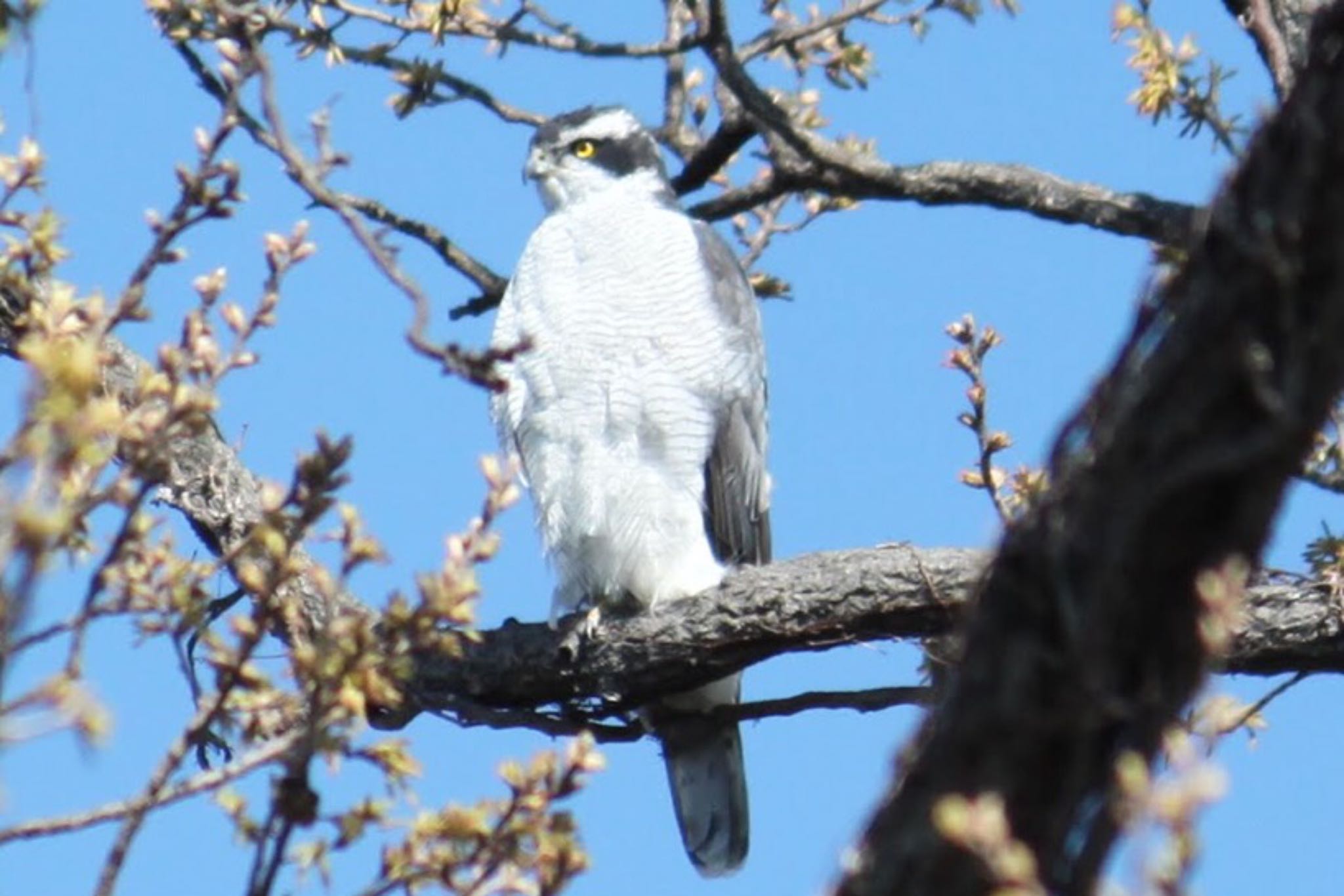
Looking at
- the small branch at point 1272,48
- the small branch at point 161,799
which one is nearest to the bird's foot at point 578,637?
the small branch at point 1272,48

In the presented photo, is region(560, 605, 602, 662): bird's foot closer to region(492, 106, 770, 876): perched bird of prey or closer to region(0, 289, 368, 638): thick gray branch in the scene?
region(492, 106, 770, 876): perched bird of prey

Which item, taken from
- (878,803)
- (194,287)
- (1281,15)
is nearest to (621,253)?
(1281,15)

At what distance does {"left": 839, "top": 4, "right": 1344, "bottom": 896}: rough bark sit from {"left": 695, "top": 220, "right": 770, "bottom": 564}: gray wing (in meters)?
4.15

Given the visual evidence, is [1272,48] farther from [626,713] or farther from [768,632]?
[626,713]

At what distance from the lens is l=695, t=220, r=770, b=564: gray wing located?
20.5 feet

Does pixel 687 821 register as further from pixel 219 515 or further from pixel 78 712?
pixel 78 712

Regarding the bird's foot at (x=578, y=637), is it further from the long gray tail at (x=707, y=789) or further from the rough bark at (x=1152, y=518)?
the rough bark at (x=1152, y=518)

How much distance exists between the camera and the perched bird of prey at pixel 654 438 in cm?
608

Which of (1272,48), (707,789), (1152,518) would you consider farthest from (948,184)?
(1152,518)

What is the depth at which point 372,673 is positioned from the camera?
2480 mm

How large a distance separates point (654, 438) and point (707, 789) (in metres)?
0.95

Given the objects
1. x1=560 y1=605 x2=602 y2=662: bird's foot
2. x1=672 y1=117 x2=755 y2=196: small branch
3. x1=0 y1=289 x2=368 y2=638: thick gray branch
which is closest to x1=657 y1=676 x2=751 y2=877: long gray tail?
x1=560 y1=605 x2=602 y2=662: bird's foot

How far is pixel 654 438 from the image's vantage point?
6.12m

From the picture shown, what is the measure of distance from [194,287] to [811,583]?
2.63 meters
